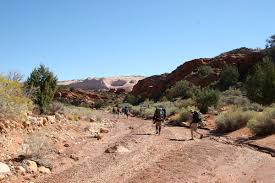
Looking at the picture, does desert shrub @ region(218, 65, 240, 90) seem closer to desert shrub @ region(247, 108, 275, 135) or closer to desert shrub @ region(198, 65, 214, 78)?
desert shrub @ region(198, 65, 214, 78)

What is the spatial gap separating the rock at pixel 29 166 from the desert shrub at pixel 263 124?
1203 centimetres

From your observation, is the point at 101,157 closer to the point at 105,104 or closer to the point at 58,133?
the point at 58,133

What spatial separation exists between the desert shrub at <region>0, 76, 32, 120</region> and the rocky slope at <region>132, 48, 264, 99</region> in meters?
57.8

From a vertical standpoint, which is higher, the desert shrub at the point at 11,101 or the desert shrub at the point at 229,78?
the desert shrub at the point at 229,78

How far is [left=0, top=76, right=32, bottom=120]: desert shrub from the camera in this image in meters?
14.9

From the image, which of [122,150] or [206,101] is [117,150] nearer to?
[122,150]

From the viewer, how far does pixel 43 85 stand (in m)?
30.0

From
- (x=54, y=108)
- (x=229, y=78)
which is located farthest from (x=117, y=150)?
(x=229, y=78)

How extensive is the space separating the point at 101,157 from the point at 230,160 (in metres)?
4.35

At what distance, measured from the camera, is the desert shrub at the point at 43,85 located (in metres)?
27.2

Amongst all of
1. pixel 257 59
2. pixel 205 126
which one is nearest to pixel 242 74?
pixel 257 59

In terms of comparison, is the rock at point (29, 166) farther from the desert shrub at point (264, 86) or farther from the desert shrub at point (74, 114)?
the desert shrub at point (264, 86)

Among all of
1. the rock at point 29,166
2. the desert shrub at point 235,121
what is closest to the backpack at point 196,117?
the desert shrub at point 235,121

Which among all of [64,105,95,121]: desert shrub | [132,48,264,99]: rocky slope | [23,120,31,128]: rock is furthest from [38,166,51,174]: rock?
[132,48,264,99]: rocky slope
